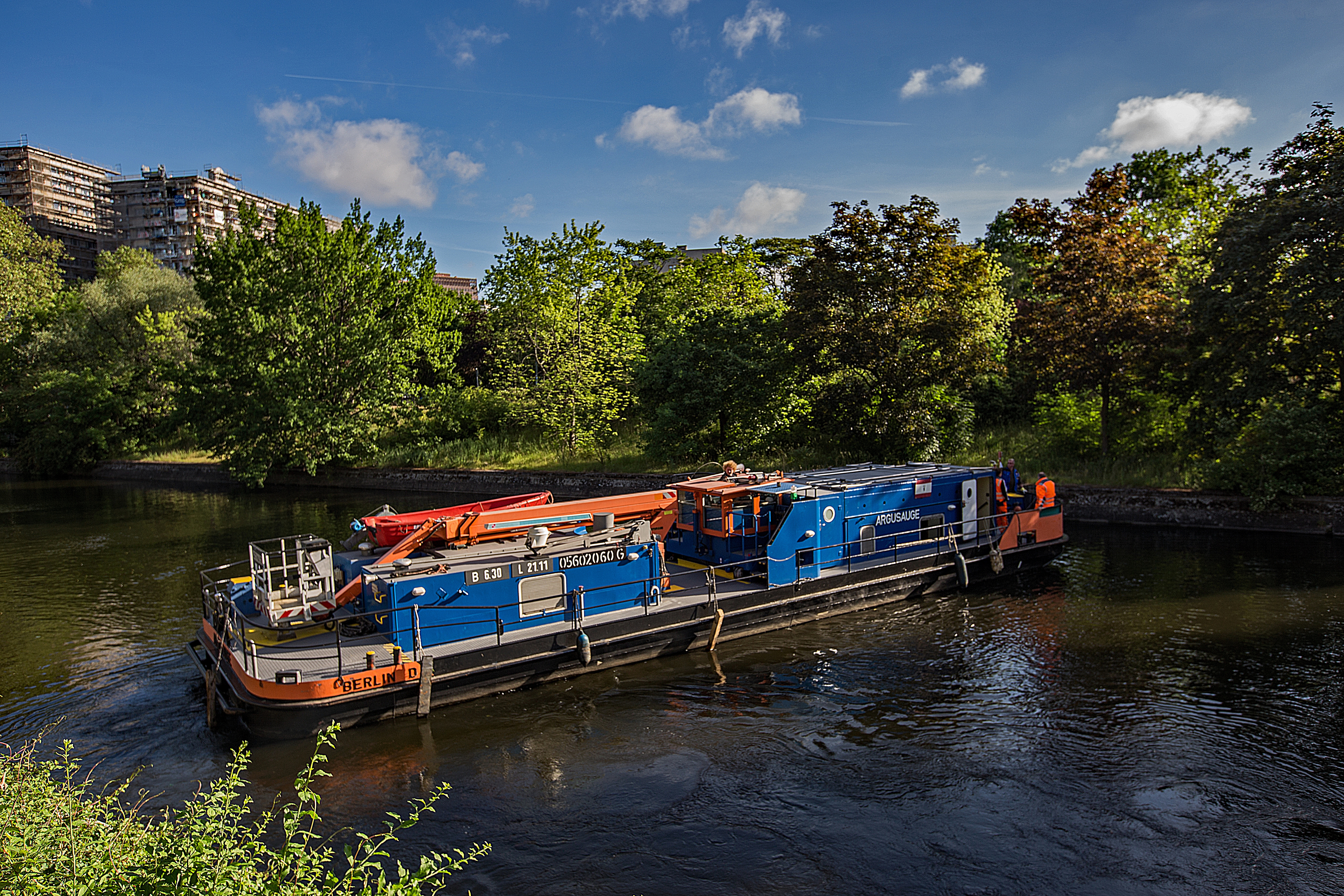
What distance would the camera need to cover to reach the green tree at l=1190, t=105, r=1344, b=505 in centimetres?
2239

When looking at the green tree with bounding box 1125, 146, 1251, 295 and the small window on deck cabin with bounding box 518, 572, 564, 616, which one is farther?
the green tree with bounding box 1125, 146, 1251, 295

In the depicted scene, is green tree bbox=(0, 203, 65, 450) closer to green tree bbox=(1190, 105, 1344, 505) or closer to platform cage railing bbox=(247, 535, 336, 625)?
platform cage railing bbox=(247, 535, 336, 625)

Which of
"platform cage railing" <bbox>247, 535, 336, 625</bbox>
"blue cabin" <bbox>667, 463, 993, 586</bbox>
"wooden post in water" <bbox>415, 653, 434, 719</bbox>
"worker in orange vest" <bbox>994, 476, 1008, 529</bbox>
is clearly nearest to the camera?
"wooden post in water" <bbox>415, 653, 434, 719</bbox>

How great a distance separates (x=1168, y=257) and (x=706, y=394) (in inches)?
694

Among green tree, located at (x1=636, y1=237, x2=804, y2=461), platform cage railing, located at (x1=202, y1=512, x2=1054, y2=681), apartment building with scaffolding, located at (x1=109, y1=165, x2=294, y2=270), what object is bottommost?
platform cage railing, located at (x1=202, y1=512, x2=1054, y2=681)

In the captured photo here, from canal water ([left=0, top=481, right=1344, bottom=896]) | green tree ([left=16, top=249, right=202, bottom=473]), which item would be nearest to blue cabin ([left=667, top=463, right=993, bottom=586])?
canal water ([left=0, top=481, right=1344, bottom=896])

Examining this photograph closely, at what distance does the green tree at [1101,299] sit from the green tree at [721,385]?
9451 millimetres

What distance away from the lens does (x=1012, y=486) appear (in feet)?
65.1

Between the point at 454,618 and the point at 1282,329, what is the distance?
25769mm

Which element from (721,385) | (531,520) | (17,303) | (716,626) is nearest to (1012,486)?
(716,626)

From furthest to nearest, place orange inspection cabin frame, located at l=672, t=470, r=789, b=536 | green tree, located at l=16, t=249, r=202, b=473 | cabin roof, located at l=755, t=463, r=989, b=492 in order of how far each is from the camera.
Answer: green tree, located at l=16, t=249, r=202, b=473 → cabin roof, located at l=755, t=463, r=989, b=492 → orange inspection cabin frame, located at l=672, t=470, r=789, b=536

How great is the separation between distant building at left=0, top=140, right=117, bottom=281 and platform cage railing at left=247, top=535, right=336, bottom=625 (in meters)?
121

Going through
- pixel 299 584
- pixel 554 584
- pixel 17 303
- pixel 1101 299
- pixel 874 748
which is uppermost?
pixel 17 303

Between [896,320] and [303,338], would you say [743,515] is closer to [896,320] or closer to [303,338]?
[896,320]
